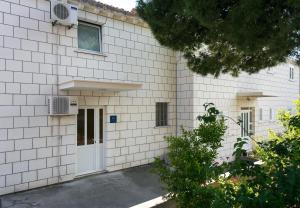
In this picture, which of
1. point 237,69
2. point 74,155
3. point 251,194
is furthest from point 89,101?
point 251,194

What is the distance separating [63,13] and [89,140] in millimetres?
Answer: 4007

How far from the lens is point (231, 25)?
430 cm

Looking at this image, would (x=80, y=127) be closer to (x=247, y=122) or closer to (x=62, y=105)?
(x=62, y=105)

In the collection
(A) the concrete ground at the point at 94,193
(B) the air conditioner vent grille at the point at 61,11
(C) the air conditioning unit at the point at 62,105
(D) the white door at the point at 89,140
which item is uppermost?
(B) the air conditioner vent grille at the point at 61,11

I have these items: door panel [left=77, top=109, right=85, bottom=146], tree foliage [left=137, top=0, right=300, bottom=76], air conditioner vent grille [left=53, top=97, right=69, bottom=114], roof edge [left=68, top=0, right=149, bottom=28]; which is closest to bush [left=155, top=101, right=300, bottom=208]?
tree foliage [left=137, top=0, right=300, bottom=76]

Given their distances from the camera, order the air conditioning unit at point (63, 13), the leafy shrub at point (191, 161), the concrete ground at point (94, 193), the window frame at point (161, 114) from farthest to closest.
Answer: the window frame at point (161, 114) < the air conditioning unit at point (63, 13) < the concrete ground at point (94, 193) < the leafy shrub at point (191, 161)

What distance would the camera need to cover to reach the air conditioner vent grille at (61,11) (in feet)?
25.3

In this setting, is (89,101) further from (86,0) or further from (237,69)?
(237,69)

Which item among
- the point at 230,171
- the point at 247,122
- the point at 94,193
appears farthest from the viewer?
the point at 247,122

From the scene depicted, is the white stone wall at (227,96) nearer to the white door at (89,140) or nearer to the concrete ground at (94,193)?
the concrete ground at (94,193)

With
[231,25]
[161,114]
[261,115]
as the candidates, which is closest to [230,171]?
[231,25]

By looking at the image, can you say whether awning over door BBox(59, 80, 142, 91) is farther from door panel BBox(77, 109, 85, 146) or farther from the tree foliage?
the tree foliage

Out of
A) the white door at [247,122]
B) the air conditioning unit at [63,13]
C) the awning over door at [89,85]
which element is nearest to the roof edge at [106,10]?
the air conditioning unit at [63,13]

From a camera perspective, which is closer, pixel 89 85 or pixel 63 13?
pixel 89 85
